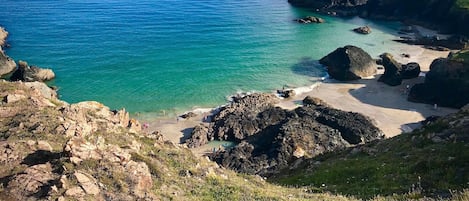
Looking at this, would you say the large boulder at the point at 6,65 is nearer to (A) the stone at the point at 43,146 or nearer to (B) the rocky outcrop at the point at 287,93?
(B) the rocky outcrop at the point at 287,93

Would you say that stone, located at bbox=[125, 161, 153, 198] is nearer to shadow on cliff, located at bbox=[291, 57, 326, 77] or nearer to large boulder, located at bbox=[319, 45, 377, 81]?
large boulder, located at bbox=[319, 45, 377, 81]

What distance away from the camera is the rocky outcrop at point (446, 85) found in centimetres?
5834

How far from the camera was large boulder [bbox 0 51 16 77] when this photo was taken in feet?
239

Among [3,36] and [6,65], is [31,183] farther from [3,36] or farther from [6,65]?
[3,36]

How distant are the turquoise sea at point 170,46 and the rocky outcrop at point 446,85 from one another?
1889 centimetres

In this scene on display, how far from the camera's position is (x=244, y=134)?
52.6 m

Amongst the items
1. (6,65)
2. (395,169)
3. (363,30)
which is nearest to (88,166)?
(395,169)

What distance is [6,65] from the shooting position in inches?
2904

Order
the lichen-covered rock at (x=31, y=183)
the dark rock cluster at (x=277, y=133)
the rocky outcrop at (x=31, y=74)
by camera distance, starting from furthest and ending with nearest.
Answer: the rocky outcrop at (x=31, y=74) < the dark rock cluster at (x=277, y=133) < the lichen-covered rock at (x=31, y=183)

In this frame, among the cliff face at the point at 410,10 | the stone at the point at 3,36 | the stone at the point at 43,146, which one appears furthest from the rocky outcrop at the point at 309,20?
the stone at the point at 43,146

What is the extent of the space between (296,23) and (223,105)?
56744 millimetres

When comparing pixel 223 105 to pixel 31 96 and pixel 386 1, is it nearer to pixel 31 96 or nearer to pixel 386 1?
pixel 31 96

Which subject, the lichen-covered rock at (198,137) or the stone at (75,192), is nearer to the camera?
the stone at (75,192)

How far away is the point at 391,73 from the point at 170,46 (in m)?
46.2
